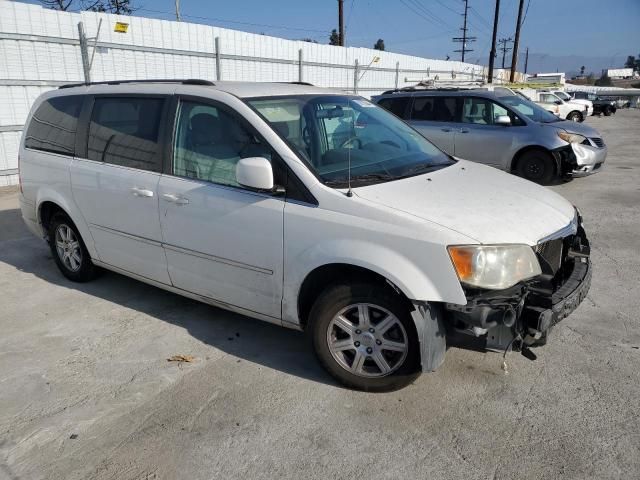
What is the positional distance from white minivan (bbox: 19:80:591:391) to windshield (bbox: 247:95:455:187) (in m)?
0.02

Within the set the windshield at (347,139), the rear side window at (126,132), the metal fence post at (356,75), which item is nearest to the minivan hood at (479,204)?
the windshield at (347,139)

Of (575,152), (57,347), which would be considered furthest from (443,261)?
(575,152)

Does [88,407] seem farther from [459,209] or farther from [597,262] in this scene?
[597,262]

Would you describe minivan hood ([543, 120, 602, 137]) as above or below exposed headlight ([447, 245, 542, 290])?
above

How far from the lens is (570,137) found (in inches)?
363

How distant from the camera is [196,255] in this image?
3.67 m

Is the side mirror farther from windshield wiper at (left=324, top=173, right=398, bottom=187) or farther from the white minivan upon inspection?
windshield wiper at (left=324, top=173, right=398, bottom=187)

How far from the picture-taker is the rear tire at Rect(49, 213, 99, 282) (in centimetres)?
478

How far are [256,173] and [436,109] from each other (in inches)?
305

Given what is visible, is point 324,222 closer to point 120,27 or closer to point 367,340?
point 367,340

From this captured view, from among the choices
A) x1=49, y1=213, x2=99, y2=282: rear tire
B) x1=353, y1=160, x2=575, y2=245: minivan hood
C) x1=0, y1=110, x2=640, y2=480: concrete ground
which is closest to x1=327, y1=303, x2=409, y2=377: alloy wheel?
x1=0, y1=110, x2=640, y2=480: concrete ground

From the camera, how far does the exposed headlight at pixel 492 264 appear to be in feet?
8.86

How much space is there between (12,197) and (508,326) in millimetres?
8665

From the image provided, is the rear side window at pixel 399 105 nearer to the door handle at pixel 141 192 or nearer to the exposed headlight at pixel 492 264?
the door handle at pixel 141 192
